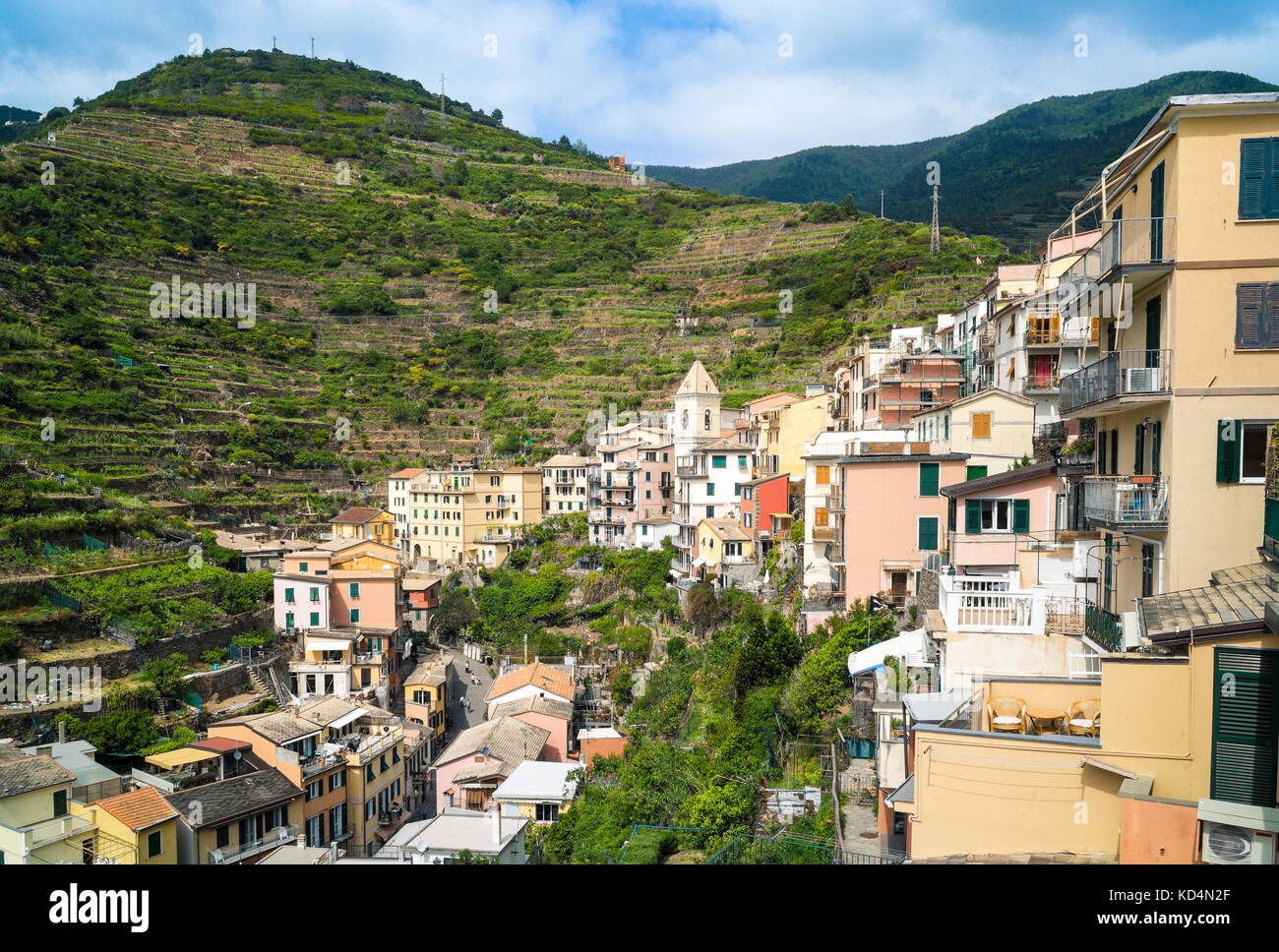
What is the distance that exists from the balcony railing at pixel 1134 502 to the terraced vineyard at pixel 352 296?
44.0 m

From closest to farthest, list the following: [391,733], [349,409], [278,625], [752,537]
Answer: [391,733]
[752,537]
[278,625]
[349,409]

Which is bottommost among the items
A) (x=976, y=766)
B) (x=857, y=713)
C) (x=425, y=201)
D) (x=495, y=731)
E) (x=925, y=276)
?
(x=495, y=731)

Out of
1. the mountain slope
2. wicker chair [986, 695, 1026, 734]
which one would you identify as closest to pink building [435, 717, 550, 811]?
wicker chair [986, 695, 1026, 734]

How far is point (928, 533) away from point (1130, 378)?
36.9ft

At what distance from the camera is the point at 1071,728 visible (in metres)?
9.70

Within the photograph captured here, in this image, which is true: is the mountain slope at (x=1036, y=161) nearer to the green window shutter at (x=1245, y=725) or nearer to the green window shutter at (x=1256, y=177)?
the green window shutter at (x=1256, y=177)

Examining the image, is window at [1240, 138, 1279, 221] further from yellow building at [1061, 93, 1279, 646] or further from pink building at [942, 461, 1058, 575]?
pink building at [942, 461, 1058, 575]

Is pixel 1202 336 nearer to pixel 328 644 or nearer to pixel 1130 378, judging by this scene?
pixel 1130 378

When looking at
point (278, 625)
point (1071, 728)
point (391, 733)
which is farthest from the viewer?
point (278, 625)

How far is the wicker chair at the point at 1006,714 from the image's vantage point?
9727 mm
